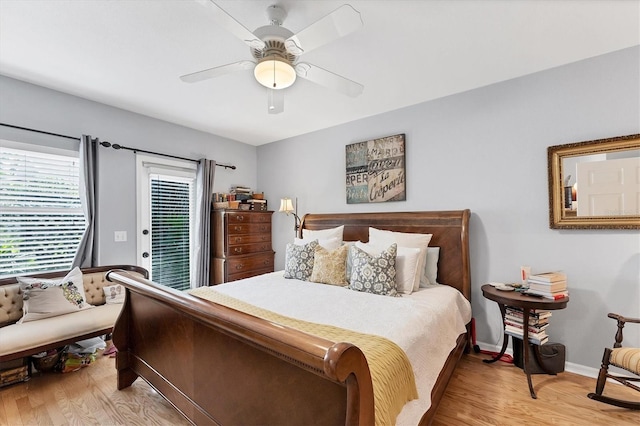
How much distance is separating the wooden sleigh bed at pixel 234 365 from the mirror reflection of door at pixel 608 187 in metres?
1.55

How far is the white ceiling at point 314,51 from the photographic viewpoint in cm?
180

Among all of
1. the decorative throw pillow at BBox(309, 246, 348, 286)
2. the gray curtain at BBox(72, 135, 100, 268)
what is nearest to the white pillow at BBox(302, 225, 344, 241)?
the decorative throw pillow at BBox(309, 246, 348, 286)

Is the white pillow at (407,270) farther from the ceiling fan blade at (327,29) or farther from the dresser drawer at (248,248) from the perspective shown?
the dresser drawer at (248,248)

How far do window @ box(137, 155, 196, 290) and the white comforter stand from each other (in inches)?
62.8

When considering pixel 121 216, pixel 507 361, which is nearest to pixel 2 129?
pixel 121 216

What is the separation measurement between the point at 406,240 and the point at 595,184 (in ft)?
5.23

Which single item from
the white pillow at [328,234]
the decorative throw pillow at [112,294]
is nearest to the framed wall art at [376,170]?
the white pillow at [328,234]

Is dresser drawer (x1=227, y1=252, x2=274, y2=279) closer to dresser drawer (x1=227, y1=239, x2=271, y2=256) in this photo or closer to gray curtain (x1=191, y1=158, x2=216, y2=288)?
dresser drawer (x1=227, y1=239, x2=271, y2=256)

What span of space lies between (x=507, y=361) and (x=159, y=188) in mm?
4360

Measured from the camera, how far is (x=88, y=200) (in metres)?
3.01

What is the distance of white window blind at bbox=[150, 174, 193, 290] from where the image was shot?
371 centimetres

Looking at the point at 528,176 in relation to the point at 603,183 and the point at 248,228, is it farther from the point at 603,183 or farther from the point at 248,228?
the point at 248,228

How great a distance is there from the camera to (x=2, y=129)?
103 inches

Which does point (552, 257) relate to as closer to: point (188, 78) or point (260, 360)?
point (260, 360)
